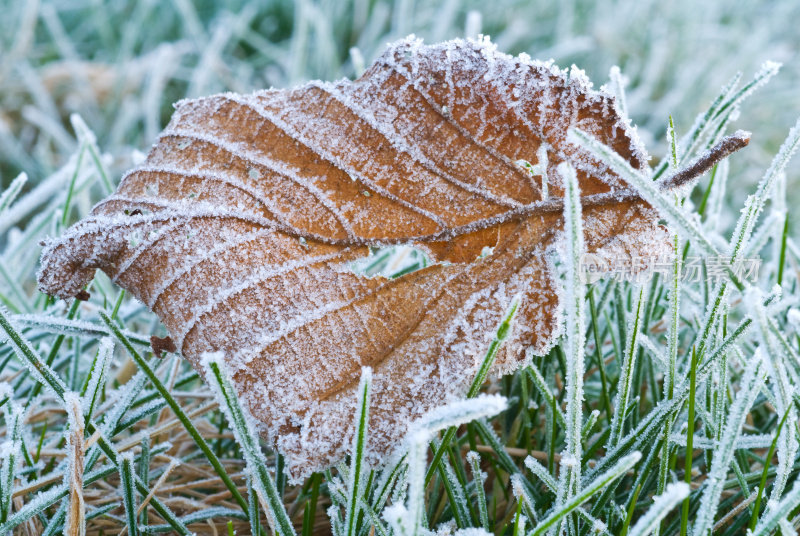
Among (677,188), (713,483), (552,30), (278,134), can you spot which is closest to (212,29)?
(552,30)

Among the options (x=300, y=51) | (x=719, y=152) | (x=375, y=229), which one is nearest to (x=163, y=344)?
(x=375, y=229)

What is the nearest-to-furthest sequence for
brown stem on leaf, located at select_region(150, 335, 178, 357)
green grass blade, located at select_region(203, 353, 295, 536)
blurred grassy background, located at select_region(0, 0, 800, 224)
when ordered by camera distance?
green grass blade, located at select_region(203, 353, 295, 536) → brown stem on leaf, located at select_region(150, 335, 178, 357) → blurred grassy background, located at select_region(0, 0, 800, 224)

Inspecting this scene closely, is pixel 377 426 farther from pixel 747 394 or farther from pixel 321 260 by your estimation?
pixel 747 394

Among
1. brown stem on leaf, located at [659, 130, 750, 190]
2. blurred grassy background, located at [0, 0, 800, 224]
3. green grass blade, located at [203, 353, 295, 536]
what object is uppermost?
blurred grassy background, located at [0, 0, 800, 224]

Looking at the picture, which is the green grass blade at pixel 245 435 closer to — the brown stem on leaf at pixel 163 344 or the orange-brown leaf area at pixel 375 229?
the orange-brown leaf area at pixel 375 229

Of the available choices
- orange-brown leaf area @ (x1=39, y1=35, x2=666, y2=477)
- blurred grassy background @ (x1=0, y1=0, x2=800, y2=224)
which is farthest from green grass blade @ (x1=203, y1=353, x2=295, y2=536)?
blurred grassy background @ (x1=0, y1=0, x2=800, y2=224)

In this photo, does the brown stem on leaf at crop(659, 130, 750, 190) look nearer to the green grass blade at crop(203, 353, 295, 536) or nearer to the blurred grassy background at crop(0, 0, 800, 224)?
the green grass blade at crop(203, 353, 295, 536)
